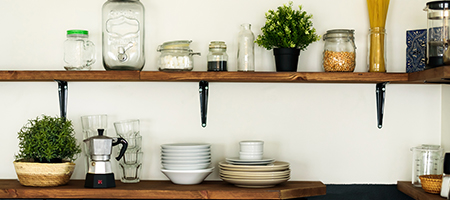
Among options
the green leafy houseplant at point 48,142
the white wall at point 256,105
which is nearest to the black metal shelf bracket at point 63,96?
the white wall at point 256,105

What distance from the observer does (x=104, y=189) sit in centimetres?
192

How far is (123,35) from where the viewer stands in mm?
2117

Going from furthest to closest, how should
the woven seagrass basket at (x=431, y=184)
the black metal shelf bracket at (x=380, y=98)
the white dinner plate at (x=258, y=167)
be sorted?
the black metal shelf bracket at (x=380, y=98)
the white dinner plate at (x=258, y=167)
the woven seagrass basket at (x=431, y=184)

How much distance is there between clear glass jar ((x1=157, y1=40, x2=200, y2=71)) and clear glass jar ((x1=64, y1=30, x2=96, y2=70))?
362mm

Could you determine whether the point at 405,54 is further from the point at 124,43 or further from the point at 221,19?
the point at 124,43

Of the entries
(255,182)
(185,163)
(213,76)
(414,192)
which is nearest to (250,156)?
(255,182)

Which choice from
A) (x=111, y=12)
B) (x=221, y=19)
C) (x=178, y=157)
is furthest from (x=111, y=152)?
(x=221, y=19)

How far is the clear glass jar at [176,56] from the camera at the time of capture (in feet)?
6.58

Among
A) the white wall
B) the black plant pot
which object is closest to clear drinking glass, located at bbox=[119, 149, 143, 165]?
the white wall

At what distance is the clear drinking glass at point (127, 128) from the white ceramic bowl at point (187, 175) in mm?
245

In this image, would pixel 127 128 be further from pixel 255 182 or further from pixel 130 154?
pixel 255 182

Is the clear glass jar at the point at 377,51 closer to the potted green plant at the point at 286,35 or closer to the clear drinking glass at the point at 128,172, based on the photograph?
the potted green plant at the point at 286,35

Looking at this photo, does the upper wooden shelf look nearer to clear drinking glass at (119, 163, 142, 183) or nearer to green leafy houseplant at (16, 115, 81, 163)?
green leafy houseplant at (16, 115, 81, 163)

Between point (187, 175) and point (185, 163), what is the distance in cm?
6
